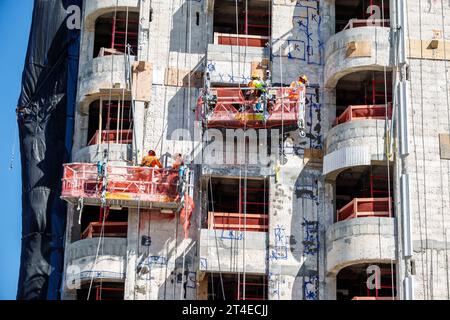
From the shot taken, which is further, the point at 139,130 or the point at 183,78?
the point at 183,78

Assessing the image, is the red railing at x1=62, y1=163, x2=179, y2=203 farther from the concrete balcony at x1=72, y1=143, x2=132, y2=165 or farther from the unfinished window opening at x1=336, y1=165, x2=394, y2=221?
the unfinished window opening at x1=336, y1=165, x2=394, y2=221

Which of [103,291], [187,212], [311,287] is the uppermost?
[187,212]

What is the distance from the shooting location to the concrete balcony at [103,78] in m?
52.3

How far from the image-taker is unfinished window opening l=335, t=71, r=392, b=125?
51562mm

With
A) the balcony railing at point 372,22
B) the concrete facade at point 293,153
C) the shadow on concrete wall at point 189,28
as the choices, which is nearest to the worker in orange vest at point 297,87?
the concrete facade at point 293,153

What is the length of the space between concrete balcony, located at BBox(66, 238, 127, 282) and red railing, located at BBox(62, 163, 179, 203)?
198 cm

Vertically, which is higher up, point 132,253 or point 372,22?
point 372,22

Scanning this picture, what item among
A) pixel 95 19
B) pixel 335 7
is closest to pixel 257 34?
pixel 335 7

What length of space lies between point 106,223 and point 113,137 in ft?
12.0

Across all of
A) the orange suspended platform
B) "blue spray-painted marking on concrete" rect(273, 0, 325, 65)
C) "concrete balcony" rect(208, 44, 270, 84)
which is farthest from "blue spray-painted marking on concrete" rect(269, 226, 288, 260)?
"blue spray-painted marking on concrete" rect(273, 0, 325, 65)

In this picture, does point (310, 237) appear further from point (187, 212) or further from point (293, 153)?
point (187, 212)

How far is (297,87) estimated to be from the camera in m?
51.1

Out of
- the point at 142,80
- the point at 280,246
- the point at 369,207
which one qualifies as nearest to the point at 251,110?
the point at 142,80

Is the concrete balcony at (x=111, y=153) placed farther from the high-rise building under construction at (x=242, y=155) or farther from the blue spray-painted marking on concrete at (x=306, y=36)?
the blue spray-painted marking on concrete at (x=306, y=36)
